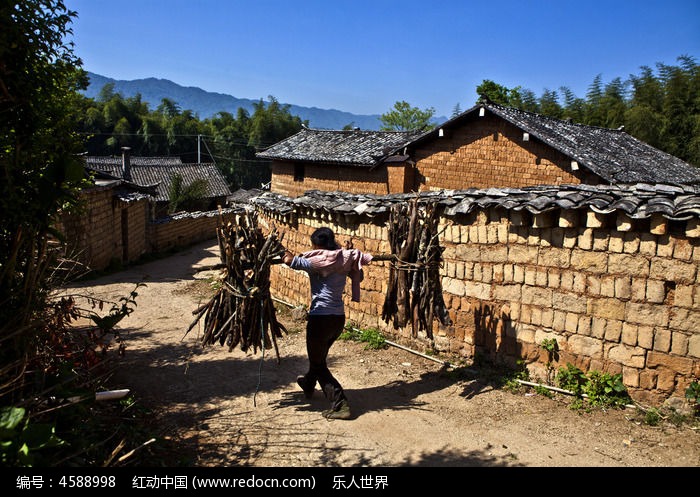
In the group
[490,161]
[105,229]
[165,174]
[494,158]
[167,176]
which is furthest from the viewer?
[165,174]

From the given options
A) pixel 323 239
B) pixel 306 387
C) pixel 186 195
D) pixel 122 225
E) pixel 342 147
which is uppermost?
pixel 342 147

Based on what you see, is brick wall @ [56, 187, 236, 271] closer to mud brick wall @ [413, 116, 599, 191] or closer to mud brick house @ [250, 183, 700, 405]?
mud brick house @ [250, 183, 700, 405]

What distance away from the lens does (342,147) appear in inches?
945

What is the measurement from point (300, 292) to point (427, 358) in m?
3.78

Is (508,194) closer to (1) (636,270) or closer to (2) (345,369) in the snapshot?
(1) (636,270)

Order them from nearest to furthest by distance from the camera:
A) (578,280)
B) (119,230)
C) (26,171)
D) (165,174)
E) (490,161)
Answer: (26,171), (578,280), (490,161), (119,230), (165,174)

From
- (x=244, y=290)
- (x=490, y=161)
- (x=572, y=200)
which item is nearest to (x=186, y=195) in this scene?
(x=490, y=161)

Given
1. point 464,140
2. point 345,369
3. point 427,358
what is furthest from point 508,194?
point 464,140

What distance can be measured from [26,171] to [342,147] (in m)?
19.6

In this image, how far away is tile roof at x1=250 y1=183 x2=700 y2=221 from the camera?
16.4 ft

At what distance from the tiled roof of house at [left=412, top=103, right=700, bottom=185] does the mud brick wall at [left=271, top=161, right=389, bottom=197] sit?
3.41m

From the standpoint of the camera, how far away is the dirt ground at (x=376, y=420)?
466cm

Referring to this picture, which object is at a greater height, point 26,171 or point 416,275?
point 26,171

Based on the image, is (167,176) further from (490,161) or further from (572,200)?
(572,200)
